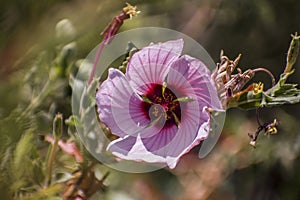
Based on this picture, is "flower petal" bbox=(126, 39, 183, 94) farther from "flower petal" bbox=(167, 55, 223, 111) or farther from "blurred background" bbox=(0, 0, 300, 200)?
"blurred background" bbox=(0, 0, 300, 200)

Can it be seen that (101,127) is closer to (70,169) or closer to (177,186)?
(70,169)

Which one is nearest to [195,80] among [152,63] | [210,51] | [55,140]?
[152,63]

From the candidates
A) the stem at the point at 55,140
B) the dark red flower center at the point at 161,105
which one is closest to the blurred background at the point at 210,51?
the stem at the point at 55,140

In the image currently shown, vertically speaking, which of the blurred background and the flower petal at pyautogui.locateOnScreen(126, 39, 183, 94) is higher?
the flower petal at pyautogui.locateOnScreen(126, 39, 183, 94)

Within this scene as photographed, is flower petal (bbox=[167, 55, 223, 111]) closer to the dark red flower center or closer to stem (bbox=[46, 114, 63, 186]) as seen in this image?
the dark red flower center

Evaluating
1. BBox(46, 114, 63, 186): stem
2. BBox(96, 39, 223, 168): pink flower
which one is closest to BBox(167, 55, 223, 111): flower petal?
BBox(96, 39, 223, 168): pink flower

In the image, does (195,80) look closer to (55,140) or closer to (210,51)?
(55,140)

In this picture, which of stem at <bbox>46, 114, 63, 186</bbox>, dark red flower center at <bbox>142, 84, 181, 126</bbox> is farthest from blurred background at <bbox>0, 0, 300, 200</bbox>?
dark red flower center at <bbox>142, 84, 181, 126</bbox>
